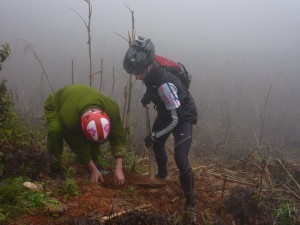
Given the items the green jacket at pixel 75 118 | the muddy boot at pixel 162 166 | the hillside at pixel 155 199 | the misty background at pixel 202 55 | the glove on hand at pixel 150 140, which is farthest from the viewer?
the misty background at pixel 202 55

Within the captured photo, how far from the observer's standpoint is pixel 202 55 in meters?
21.1

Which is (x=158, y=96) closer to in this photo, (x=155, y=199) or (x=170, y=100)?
(x=170, y=100)

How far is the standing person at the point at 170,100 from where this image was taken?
447 centimetres

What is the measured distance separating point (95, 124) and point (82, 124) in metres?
0.18

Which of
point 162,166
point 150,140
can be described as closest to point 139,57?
point 150,140

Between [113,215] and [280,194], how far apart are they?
3076 mm

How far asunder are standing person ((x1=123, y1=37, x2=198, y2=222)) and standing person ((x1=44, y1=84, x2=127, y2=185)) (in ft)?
1.80

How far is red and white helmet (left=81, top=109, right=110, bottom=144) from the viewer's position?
385 cm

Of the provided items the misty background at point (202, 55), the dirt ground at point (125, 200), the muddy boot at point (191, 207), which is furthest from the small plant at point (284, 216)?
the misty background at point (202, 55)

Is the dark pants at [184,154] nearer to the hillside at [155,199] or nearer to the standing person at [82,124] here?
the hillside at [155,199]

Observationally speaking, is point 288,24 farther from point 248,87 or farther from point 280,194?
point 280,194

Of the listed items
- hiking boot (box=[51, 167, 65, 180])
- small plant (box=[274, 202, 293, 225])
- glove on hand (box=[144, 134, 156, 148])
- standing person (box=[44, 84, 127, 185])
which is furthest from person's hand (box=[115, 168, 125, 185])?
small plant (box=[274, 202, 293, 225])

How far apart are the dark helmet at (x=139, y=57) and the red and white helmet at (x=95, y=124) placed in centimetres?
93

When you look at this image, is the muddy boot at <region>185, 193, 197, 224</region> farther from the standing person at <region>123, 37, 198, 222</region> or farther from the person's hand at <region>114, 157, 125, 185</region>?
the person's hand at <region>114, 157, 125, 185</region>
